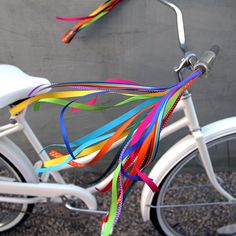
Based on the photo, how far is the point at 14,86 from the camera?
3.89 feet

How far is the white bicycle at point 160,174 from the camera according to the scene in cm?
119

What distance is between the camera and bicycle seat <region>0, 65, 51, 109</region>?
1164mm

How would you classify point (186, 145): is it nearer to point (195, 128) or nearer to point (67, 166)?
point (195, 128)

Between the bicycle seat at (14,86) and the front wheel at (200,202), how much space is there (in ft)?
2.57

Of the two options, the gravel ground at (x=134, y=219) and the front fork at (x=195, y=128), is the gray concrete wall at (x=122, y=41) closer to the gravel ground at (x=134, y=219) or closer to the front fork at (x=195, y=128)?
the front fork at (x=195, y=128)

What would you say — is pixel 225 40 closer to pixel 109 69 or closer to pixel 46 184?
pixel 109 69

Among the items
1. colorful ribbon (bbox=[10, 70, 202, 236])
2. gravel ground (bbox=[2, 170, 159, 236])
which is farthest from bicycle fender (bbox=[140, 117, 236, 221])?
gravel ground (bbox=[2, 170, 159, 236])

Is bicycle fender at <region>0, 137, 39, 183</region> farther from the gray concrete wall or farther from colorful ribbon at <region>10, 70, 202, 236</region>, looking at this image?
the gray concrete wall

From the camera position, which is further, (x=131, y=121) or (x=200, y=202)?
(x=200, y=202)

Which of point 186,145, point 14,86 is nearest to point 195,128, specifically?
point 186,145

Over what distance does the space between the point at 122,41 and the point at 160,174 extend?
610 mm

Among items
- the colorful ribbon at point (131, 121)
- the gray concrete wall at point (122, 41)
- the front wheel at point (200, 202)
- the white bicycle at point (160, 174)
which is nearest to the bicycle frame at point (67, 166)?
the white bicycle at point (160, 174)

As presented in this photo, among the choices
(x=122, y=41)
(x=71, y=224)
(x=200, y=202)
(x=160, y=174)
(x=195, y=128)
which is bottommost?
(x=200, y=202)

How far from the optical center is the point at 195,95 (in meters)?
1.73
